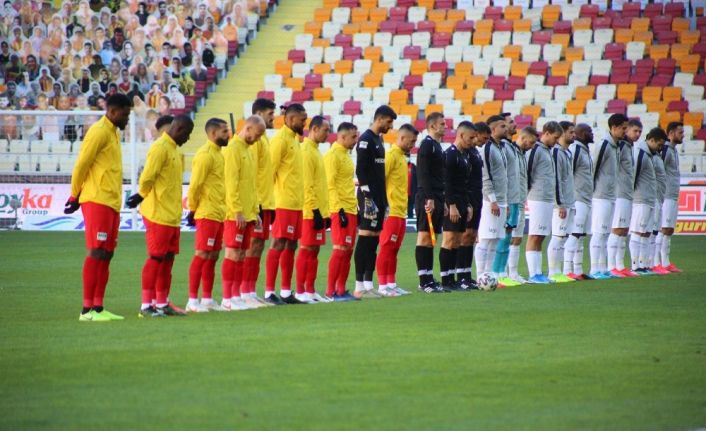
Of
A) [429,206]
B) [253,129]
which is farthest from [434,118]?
[253,129]

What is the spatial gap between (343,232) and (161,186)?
9.96 ft

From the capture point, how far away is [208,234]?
13.9 metres

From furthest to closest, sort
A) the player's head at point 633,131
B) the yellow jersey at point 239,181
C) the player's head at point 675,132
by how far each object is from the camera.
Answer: the player's head at point 675,132
the player's head at point 633,131
the yellow jersey at point 239,181

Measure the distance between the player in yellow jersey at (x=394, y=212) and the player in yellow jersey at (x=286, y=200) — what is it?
171cm

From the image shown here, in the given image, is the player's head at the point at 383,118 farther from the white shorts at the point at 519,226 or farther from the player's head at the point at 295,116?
the white shorts at the point at 519,226

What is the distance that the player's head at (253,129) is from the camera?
1422 cm

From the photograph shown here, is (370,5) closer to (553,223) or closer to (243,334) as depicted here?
(553,223)

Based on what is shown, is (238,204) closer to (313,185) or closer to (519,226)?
(313,185)

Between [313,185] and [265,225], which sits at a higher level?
[313,185]

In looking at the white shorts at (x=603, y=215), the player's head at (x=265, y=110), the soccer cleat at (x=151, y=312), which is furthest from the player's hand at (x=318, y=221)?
the white shorts at (x=603, y=215)

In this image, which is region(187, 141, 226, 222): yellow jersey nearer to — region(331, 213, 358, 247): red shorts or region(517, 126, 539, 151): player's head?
region(331, 213, 358, 247): red shorts

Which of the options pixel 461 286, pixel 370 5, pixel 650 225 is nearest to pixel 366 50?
pixel 370 5

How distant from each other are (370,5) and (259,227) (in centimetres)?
2559

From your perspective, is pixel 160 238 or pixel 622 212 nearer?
pixel 160 238
